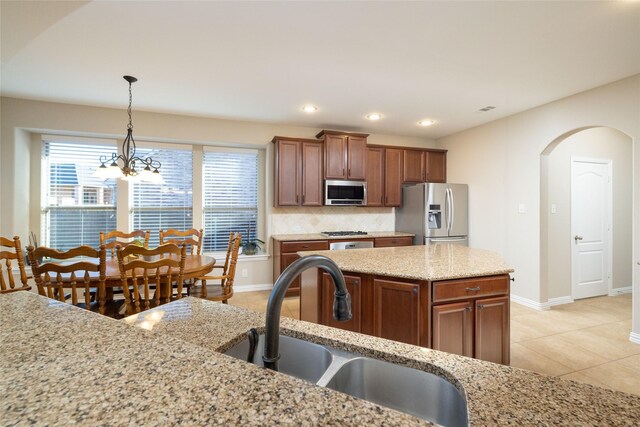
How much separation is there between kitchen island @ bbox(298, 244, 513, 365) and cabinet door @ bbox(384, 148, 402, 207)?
2.67 metres

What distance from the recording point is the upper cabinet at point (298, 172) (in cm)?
433

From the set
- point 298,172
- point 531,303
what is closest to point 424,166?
point 298,172

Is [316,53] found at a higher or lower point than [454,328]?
higher

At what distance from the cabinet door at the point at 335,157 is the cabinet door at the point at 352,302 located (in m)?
2.53

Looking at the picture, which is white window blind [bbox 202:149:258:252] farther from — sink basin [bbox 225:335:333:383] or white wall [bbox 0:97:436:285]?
sink basin [bbox 225:335:333:383]

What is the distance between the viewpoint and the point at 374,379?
2.89ft

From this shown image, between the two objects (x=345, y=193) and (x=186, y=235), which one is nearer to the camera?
(x=186, y=235)

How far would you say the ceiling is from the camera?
198cm

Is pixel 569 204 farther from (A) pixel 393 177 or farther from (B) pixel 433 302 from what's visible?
(B) pixel 433 302

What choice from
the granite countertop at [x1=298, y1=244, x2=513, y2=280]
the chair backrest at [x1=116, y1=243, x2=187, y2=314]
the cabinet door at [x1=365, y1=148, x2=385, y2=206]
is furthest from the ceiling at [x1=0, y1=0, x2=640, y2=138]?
the granite countertop at [x1=298, y1=244, x2=513, y2=280]

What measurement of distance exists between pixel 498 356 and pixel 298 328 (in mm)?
1818

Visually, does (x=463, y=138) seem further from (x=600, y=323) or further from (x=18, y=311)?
(x=18, y=311)

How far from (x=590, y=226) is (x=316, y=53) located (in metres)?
4.61

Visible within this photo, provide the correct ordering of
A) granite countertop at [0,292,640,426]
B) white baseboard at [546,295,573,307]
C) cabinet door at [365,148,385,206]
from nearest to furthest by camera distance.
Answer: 1. granite countertop at [0,292,640,426]
2. white baseboard at [546,295,573,307]
3. cabinet door at [365,148,385,206]
